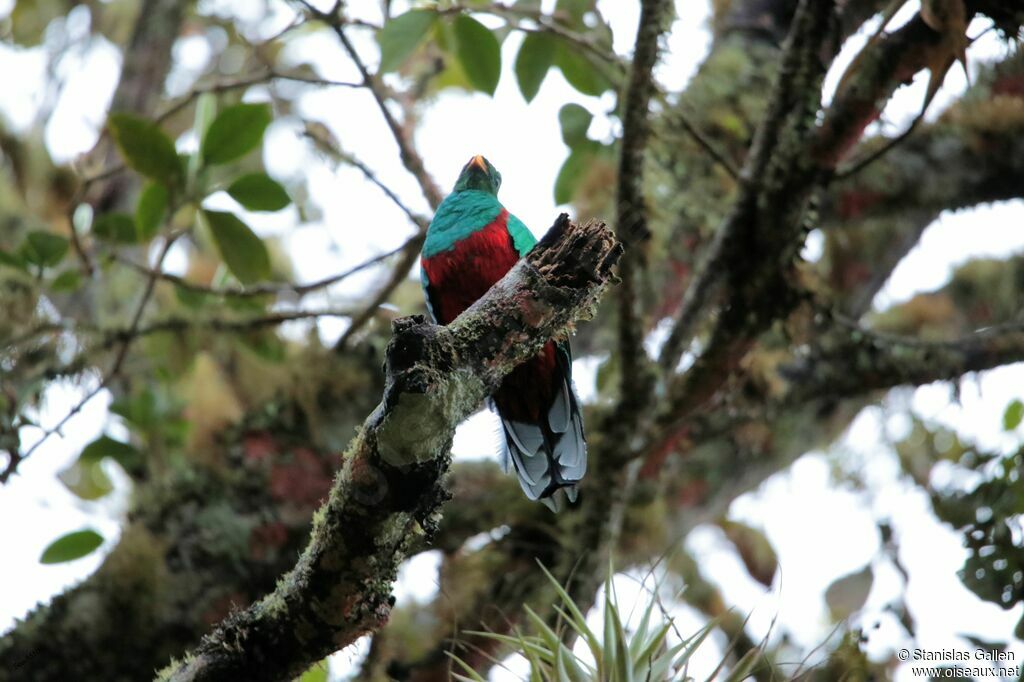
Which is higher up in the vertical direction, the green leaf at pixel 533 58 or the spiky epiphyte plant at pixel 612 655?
the green leaf at pixel 533 58

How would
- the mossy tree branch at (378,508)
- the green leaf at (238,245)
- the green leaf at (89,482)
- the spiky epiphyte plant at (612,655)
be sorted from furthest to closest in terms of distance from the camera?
1. the green leaf at (89,482)
2. the green leaf at (238,245)
3. the spiky epiphyte plant at (612,655)
4. the mossy tree branch at (378,508)

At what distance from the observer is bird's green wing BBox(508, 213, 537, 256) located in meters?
3.25

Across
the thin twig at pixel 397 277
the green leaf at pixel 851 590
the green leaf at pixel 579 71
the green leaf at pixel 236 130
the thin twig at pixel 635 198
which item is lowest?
the green leaf at pixel 851 590

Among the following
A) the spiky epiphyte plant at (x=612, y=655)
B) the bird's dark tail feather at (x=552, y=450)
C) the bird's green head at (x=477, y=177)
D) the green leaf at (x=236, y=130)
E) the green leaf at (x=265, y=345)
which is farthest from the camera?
the green leaf at (x=265, y=345)

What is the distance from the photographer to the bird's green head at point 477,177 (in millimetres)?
3639

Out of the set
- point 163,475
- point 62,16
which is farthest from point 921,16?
point 62,16

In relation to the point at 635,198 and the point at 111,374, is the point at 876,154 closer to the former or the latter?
the point at 635,198

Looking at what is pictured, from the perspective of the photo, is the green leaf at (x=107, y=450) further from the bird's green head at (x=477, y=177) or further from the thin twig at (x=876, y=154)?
the thin twig at (x=876, y=154)

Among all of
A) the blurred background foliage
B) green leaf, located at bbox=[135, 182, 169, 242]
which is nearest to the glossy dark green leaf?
the blurred background foliage

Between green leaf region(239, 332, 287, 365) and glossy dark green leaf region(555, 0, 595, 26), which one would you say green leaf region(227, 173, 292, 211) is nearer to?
green leaf region(239, 332, 287, 365)

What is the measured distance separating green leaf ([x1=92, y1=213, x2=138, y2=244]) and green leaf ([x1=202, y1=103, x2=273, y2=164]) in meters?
0.66

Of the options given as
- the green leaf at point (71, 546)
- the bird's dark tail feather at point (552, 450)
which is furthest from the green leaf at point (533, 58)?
the green leaf at point (71, 546)

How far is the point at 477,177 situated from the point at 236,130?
2.87 ft

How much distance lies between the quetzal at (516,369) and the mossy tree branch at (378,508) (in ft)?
3.71
